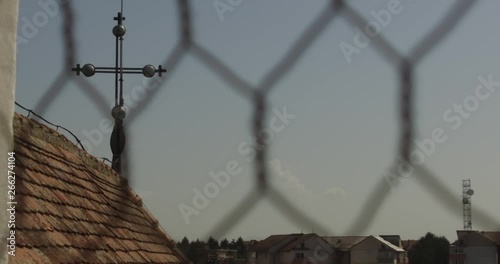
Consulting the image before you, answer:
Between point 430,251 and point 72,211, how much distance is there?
1.80 metres

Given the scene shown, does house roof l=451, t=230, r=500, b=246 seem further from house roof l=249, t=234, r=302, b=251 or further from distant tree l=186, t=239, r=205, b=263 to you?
distant tree l=186, t=239, r=205, b=263

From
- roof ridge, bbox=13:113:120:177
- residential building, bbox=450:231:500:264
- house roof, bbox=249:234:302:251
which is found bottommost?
residential building, bbox=450:231:500:264

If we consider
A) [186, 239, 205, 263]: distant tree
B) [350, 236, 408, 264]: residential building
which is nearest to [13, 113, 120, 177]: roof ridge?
[186, 239, 205, 263]: distant tree

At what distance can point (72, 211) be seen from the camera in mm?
2789

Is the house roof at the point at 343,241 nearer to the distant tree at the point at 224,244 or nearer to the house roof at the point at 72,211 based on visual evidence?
the distant tree at the point at 224,244

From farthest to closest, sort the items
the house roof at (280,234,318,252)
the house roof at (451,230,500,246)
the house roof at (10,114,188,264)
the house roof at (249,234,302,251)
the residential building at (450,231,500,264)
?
the house roof at (10,114,188,264), the house roof at (249,234,302,251), the house roof at (280,234,318,252), the residential building at (450,231,500,264), the house roof at (451,230,500,246)

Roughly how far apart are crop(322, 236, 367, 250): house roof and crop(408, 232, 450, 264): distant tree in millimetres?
207

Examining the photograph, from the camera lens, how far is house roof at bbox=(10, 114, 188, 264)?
7.49 ft

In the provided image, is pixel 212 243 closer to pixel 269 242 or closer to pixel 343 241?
pixel 269 242

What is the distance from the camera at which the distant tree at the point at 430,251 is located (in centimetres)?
123

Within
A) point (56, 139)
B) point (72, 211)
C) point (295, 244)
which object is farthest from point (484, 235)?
point (56, 139)

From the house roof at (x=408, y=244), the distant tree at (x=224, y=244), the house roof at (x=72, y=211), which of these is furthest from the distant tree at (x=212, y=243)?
the house roof at (x=72, y=211)

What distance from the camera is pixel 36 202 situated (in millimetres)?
2449

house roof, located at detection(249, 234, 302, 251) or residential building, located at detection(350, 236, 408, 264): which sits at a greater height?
house roof, located at detection(249, 234, 302, 251)
